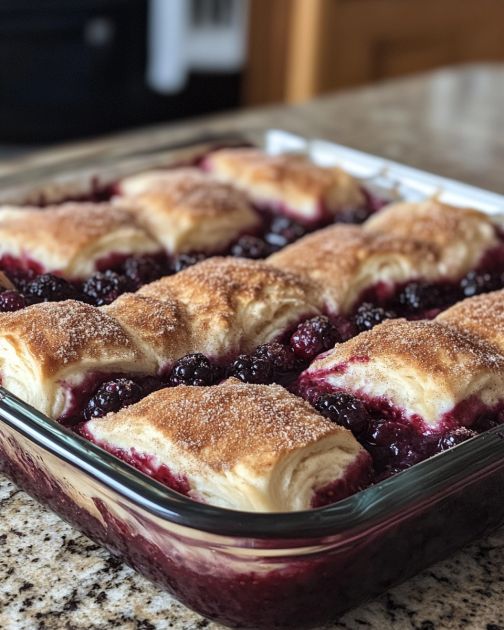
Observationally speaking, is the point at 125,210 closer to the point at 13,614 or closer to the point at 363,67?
the point at 13,614

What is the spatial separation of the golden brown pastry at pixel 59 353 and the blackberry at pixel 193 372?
1.3 inches

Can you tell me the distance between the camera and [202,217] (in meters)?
1.55

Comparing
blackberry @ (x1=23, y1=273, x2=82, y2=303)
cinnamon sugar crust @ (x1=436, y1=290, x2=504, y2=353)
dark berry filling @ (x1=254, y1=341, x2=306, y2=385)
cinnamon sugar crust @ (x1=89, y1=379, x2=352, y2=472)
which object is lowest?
blackberry @ (x1=23, y1=273, x2=82, y2=303)

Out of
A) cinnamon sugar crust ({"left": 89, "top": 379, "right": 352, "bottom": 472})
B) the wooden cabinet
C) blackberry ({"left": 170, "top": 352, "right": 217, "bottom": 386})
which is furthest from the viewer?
the wooden cabinet

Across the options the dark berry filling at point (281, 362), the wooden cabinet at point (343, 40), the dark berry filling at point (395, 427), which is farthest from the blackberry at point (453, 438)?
the wooden cabinet at point (343, 40)

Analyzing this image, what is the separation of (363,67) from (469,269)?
2385mm

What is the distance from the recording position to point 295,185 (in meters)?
1.71

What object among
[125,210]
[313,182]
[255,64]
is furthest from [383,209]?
[255,64]

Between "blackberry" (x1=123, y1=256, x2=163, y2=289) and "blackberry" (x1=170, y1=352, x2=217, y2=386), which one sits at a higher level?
"blackberry" (x1=170, y1=352, x2=217, y2=386)

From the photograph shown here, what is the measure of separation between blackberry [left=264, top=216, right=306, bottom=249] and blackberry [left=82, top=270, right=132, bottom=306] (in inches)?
12.2

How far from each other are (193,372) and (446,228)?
0.58 meters

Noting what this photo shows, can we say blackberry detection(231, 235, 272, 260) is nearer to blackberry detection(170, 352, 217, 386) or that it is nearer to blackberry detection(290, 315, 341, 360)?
blackberry detection(290, 315, 341, 360)

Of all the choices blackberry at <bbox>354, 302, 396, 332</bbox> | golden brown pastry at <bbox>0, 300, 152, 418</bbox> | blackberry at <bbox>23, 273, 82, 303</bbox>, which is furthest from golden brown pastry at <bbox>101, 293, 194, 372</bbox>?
blackberry at <bbox>354, 302, 396, 332</bbox>

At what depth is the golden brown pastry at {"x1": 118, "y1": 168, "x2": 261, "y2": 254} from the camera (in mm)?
1537
